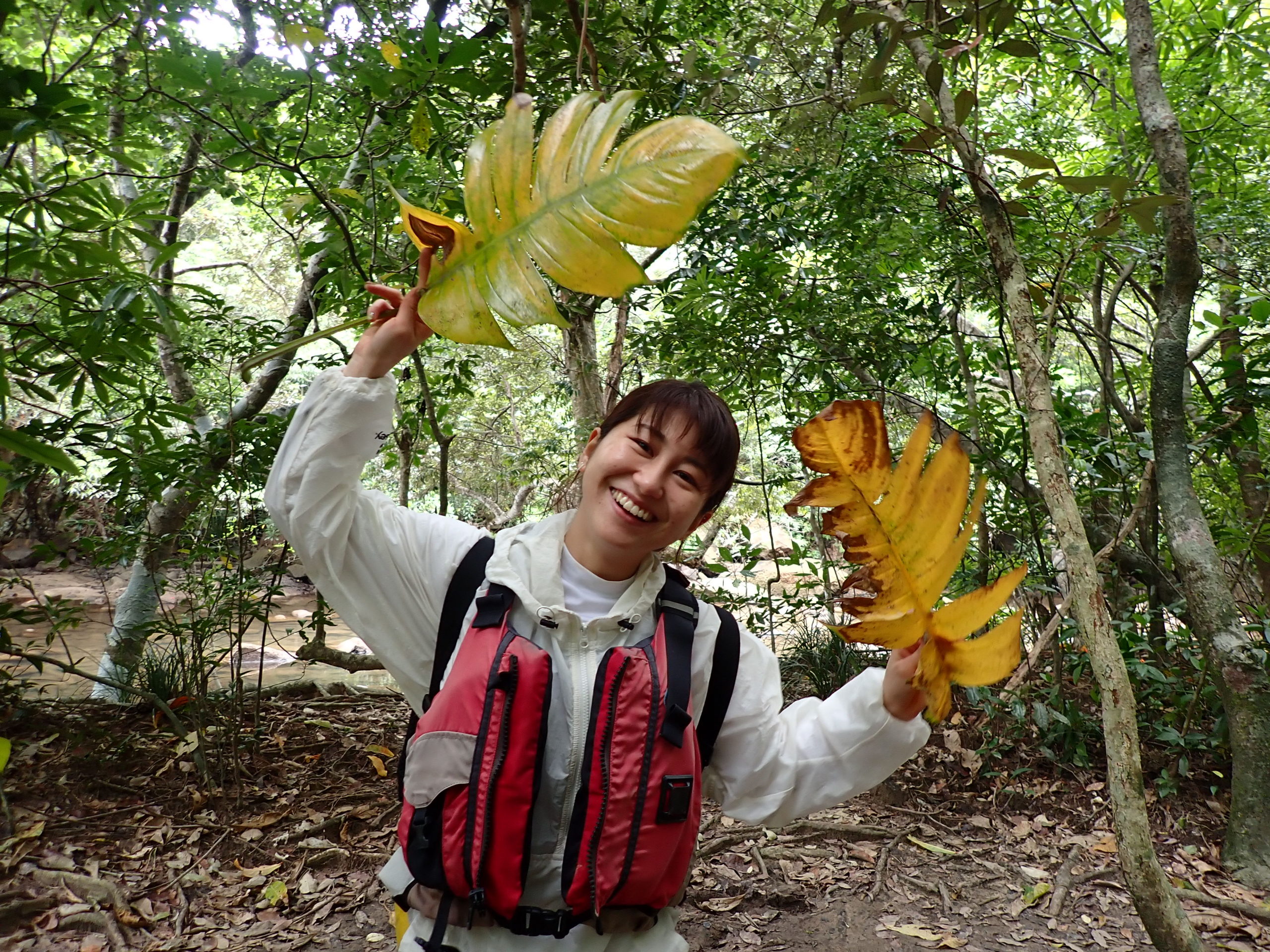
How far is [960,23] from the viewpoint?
2.15 m

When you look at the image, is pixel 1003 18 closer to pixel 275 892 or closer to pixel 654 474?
pixel 654 474

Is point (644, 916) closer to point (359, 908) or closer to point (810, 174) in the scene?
point (359, 908)

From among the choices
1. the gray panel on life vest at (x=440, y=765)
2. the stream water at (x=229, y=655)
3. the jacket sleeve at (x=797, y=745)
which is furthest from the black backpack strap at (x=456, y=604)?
the stream water at (x=229, y=655)

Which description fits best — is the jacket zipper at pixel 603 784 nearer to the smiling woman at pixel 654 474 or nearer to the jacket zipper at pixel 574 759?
the jacket zipper at pixel 574 759

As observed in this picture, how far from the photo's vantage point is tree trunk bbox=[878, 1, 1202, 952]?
1667mm

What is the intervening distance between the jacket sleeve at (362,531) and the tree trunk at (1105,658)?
1.21 metres

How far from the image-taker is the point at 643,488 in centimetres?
128

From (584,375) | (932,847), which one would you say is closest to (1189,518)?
(932,847)

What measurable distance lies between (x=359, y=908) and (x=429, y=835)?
6.26ft

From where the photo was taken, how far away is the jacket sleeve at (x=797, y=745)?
3.96 feet

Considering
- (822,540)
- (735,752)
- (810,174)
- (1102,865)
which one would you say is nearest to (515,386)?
(822,540)

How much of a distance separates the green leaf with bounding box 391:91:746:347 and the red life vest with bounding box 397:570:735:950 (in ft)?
1.64

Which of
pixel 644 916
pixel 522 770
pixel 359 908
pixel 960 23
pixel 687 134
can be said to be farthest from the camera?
pixel 359 908

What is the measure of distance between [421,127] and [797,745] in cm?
191
